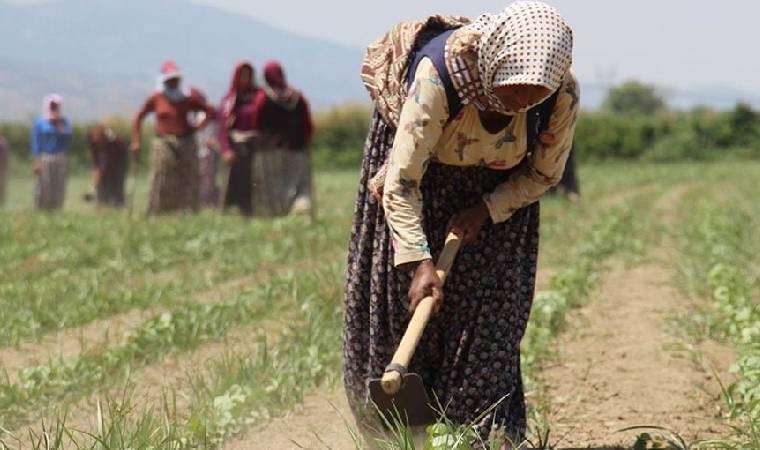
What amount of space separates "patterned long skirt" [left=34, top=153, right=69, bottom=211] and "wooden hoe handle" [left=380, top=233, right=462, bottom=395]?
1401 centimetres

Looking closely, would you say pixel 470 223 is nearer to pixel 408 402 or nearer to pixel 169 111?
pixel 408 402

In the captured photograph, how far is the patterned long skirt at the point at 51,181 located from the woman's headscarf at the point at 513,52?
46.7ft

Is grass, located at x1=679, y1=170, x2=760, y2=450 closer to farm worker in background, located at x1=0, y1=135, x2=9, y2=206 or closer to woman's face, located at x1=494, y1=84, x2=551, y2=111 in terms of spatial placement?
woman's face, located at x1=494, y1=84, x2=551, y2=111

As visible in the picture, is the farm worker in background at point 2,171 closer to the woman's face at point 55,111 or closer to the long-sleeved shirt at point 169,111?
the woman's face at point 55,111

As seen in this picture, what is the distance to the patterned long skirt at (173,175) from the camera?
43.9ft

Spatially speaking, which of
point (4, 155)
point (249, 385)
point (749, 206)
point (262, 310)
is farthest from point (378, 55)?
point (4, 155)

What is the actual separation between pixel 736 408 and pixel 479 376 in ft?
3.71

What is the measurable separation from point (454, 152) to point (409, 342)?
0.60 m

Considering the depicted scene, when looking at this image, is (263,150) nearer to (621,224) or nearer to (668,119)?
(621,224)

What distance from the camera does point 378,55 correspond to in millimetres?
3875

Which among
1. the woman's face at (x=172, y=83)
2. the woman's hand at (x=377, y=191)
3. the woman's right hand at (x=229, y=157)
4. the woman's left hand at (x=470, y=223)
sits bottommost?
the woman's right hand at (x=229, y=157)

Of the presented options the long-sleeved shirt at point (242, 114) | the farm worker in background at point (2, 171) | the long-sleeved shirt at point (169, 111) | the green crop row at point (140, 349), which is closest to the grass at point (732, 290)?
the green crop row at point (140, 349)

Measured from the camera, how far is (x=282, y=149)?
1312 cm

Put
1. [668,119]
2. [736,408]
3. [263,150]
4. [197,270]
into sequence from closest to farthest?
[736,408] < [197,270] < [263,150] < [668,119]
